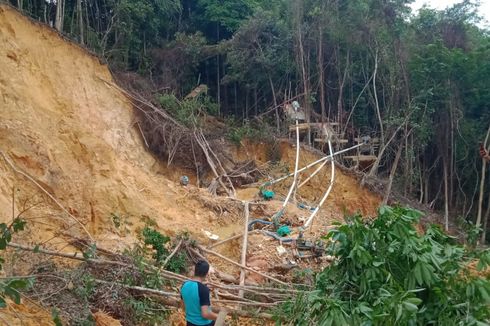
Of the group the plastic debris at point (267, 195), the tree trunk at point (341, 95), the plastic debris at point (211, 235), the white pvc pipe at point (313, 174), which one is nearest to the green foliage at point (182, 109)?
the plastic debris at point (267, 195)

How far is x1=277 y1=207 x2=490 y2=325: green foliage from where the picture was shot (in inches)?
138

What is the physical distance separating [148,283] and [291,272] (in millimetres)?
2665

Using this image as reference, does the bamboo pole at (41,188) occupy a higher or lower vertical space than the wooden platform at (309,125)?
lower

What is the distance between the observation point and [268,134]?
1417 cm

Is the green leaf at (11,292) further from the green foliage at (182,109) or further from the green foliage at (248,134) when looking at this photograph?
the green foliage at (248,134)

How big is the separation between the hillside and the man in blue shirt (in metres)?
3.02

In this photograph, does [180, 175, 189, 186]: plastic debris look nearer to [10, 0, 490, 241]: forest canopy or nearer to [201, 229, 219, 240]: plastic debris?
[201, 229, 219, 240]: plastic debris

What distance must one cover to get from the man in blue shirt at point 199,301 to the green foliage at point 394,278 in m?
0.78

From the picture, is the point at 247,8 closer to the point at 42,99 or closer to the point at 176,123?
the point at 176,123

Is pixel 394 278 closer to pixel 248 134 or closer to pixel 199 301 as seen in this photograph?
pixel 199 301

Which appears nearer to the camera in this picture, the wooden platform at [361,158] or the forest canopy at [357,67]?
the wooden platform at [361,158]

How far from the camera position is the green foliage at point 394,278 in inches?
138

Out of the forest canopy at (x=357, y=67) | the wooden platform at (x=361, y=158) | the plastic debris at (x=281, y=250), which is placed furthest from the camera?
the forest canopy at (x=357, y=67)

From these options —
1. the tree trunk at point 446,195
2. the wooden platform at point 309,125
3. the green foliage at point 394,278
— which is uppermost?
the green foliage at point 394,278
